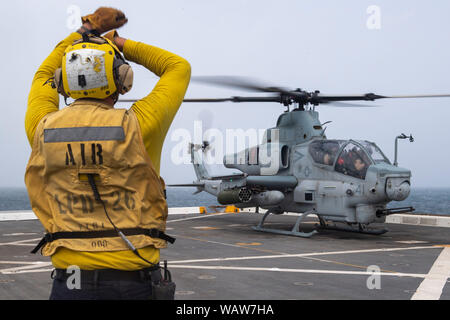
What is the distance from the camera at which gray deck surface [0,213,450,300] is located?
7.06 m

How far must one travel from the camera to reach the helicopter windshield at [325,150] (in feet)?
47.1

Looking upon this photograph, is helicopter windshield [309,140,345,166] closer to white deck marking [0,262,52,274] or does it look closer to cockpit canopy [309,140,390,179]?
cockpit canopy [309,140,390,179]

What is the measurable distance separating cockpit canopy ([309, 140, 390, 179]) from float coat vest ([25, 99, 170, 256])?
1195 centimetres

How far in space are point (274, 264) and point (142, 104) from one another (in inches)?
302

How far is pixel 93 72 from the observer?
7.75 feet

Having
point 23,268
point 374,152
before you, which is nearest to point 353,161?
point 374,152

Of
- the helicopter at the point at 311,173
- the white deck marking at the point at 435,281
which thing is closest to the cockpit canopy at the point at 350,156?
the helicopter at the point at 311,173

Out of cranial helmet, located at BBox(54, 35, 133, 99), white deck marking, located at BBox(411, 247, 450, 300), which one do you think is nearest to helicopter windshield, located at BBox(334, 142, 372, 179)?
white deck marking, located at BBox(411, 247, 450, 300)

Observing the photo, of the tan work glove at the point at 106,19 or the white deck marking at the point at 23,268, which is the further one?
the white deck marking at the point at 23,268

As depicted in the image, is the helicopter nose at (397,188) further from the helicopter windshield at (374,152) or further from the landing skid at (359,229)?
the landing skid at (359,229)

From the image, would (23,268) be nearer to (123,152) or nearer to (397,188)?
(123,152)

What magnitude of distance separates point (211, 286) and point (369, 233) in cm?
901

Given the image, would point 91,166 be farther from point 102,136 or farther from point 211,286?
point 211,286
